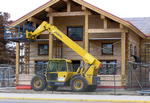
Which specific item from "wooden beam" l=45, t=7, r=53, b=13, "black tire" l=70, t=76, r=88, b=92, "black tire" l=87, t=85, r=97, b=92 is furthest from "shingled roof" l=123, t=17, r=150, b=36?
"black tire" l=70, t=76, r=88, b=92

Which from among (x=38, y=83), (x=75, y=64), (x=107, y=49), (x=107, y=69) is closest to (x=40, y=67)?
(x=38, y=83)

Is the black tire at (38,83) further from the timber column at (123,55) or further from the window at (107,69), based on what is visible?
the timber column at (123,55)

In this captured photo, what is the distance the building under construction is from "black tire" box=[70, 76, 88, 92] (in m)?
2.81

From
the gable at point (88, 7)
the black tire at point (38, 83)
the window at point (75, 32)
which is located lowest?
the black tire at point (38, 83)

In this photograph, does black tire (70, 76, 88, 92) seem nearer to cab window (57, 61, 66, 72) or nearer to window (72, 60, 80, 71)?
cab window (57, 61, 66, 72)

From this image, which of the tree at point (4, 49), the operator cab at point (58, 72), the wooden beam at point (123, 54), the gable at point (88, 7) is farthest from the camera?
the tree at point (4, 49)

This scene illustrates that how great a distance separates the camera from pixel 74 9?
1310 inches

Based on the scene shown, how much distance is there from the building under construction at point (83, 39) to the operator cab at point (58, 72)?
2386 millimetres

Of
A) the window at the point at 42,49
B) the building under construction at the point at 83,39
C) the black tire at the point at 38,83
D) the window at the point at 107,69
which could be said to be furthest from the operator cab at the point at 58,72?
the window at the point at 42,49

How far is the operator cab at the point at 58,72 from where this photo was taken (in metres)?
28.2

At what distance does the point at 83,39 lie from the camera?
32.6 meters

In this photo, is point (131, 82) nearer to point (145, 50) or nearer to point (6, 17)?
point (145, 50)

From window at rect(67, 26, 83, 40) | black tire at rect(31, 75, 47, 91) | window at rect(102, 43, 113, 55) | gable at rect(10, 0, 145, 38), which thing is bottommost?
black tire at rect(31, 75, 47, 91)

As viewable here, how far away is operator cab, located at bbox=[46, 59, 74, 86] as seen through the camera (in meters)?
28.2
